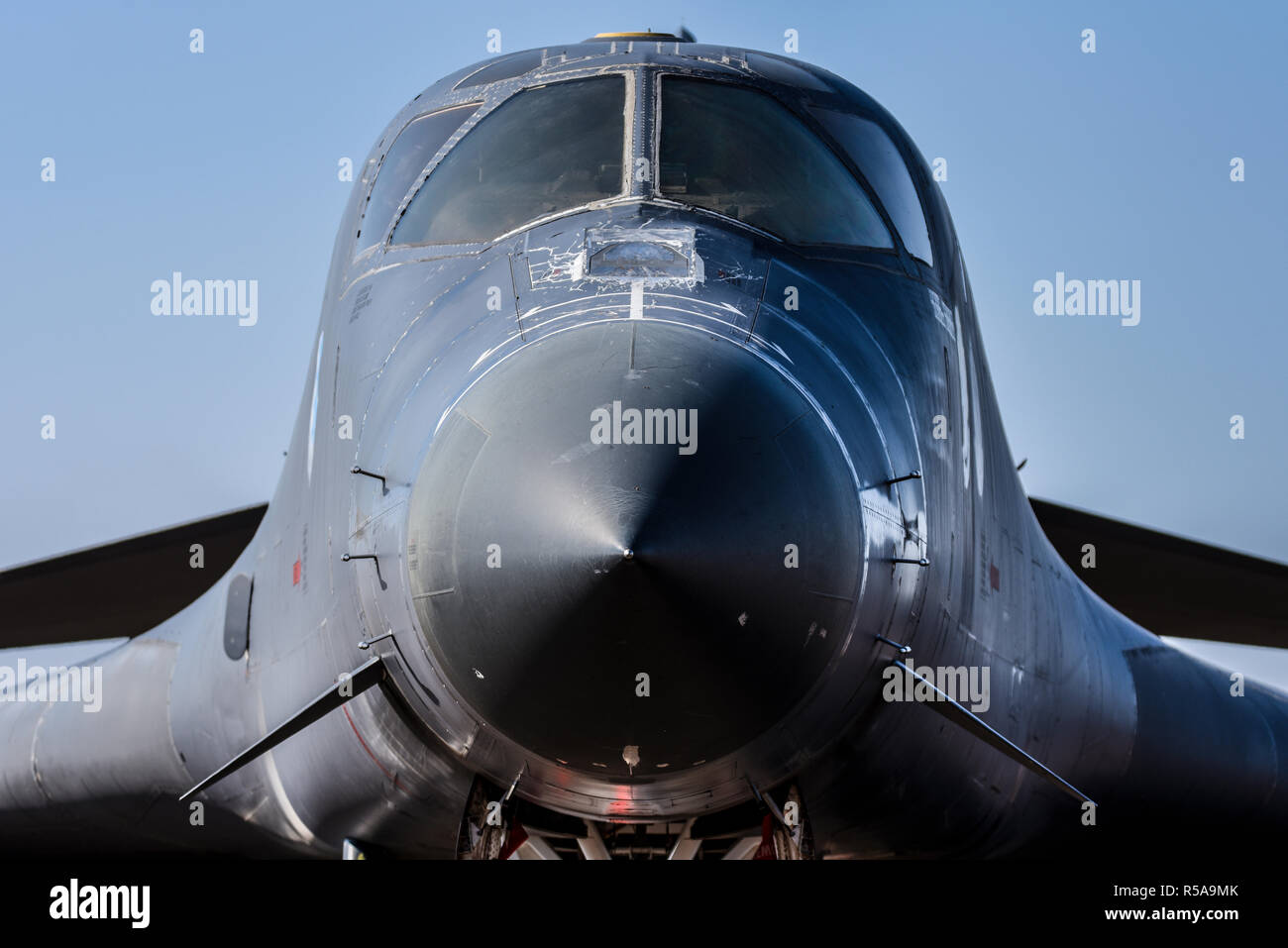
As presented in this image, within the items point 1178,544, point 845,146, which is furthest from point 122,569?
point 1178,544

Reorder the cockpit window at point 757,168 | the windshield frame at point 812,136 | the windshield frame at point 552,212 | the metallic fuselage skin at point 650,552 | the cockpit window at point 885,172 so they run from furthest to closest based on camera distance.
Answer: the cockpit window at point 885,172 < the windshield frame at point 812,136 < the cockpit window at point 757,168 < the windshield frame at point 552,212 < the metallic fuselage skin at point 650,552

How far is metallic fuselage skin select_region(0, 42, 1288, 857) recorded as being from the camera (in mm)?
3656

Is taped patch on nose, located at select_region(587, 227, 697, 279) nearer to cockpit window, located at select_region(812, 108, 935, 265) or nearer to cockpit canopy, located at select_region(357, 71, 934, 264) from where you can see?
cockpit canopy, located at select_region(357, 71, 934, 264)

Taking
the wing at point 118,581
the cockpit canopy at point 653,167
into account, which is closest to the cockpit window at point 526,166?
the cockpit canopy at point 653,167

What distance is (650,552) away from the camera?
135 inches

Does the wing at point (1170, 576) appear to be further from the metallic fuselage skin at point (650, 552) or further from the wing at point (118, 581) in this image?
the wing at point (118, 581)

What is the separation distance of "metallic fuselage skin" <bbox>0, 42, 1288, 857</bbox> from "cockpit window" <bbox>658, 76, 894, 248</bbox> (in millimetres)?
108

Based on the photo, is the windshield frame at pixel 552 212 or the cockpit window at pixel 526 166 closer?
the windshield frame at pixel 552 212

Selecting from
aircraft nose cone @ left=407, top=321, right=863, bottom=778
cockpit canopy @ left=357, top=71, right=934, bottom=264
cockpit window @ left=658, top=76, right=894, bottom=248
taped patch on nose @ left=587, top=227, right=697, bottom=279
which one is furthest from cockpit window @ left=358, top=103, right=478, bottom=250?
aircraft nose cone @ left=407, top=321, right=863, bottom=778

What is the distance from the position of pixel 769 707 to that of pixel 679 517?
67cm

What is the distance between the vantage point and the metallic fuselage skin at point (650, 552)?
3656 mm

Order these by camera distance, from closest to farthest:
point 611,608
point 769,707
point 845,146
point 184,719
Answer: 1. point 611,608
2. point 769,707
3. point 845,146
4. point 184,719

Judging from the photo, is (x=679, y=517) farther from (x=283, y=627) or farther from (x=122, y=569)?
(x=122, y=569)
